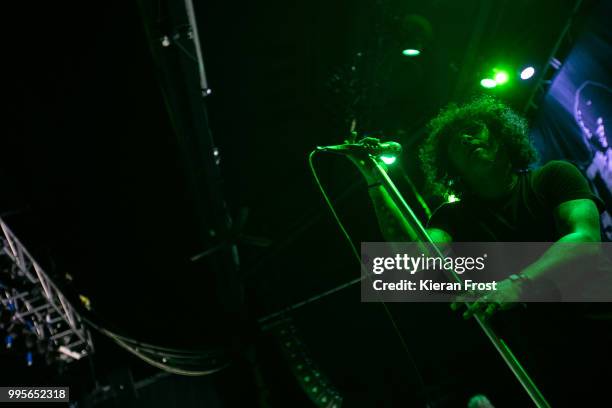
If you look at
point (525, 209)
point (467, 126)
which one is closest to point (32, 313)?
point (467, 126)

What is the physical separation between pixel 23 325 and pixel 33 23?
348cm

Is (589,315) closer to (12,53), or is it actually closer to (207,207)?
(207,207)

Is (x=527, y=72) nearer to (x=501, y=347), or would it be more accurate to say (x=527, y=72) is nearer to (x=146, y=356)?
(x=501, y=347)

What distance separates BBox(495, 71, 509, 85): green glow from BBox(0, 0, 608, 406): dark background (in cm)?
12

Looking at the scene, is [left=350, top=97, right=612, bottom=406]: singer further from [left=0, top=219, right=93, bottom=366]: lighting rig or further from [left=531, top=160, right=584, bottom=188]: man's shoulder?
[left=0, top=219, right=93, bottom=366]: lighting rig

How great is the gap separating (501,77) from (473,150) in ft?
8.04

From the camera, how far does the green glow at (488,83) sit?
3.74 metres

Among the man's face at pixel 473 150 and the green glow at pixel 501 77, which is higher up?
the green glow at pixel 501 77

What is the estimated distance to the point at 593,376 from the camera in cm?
124

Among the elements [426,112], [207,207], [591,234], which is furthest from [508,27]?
[207,207]

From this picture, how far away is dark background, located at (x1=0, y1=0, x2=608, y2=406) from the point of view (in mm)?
3625

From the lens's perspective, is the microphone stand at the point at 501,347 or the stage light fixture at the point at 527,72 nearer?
the microphone stand at the point at 501,347

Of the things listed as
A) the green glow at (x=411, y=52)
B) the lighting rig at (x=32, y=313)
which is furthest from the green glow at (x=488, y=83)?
the lighting rig at (x=32, y=313)

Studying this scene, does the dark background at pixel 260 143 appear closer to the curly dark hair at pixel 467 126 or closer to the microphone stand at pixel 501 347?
the curly dark hair at pixel 467 126
